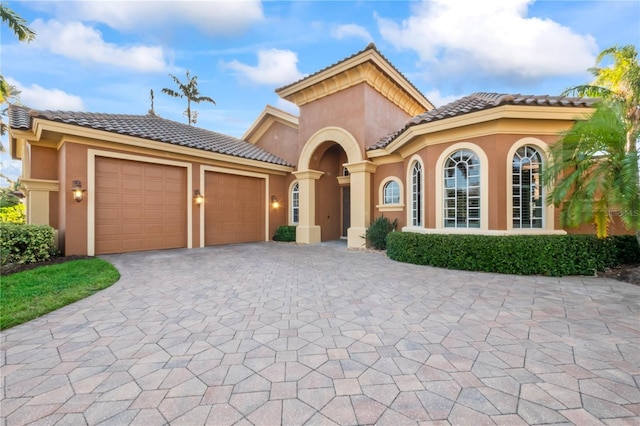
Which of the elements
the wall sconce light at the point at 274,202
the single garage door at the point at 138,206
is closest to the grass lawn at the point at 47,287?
the single garage door at the point at 138,206

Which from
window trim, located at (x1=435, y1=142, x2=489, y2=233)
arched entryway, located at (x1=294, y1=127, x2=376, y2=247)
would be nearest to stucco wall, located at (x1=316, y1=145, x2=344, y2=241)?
arched entryway, located at (x1=294, y1=127, x2=376, y2=247)

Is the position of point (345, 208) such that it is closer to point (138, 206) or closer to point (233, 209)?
point (233, 209)

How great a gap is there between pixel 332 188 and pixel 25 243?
38.3 ft

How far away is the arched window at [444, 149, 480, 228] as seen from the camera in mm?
7406

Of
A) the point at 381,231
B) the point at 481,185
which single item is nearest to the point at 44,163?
the point at 381,231

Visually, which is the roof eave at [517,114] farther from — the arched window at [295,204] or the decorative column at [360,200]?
the arched window at [295,204]

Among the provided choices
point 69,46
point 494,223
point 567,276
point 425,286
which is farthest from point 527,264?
point 69,46

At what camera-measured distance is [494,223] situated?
6996 mm

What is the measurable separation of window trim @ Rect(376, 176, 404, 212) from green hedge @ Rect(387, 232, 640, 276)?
11.6ft

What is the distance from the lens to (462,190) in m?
7.61

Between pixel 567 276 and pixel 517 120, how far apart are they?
4.09m

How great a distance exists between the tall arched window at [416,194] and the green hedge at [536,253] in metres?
2.05

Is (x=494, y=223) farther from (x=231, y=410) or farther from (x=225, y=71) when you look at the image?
(x=225, y=71)

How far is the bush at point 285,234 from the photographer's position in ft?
43.3
